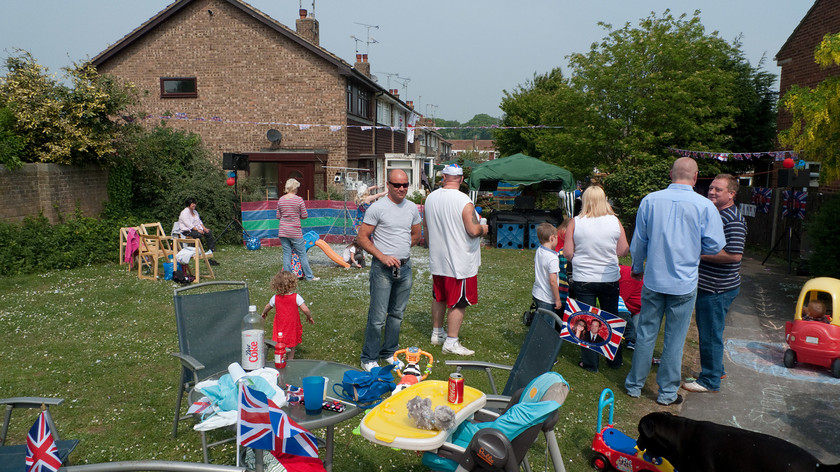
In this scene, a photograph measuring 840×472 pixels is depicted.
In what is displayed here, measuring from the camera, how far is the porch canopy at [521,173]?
632 inches

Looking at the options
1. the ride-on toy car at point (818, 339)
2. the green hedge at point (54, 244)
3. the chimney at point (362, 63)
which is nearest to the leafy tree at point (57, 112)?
the green hedge at point (54, 244)

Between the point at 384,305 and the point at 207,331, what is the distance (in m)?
1.69

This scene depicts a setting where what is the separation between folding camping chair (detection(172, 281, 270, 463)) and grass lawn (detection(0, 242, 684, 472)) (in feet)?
1.62

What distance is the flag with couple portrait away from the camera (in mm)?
2271

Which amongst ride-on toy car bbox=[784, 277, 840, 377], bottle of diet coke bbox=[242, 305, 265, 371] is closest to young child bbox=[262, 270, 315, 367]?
bottle of diet coke bbox=[242, 305, 265, 371]

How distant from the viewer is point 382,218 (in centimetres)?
532

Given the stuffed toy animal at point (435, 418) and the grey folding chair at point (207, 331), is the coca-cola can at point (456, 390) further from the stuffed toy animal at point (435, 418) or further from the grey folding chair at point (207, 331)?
the grey folding chair at point (207, 331)

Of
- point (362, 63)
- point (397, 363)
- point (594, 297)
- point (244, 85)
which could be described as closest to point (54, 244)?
point (244, 85)

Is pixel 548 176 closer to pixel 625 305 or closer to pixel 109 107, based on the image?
pixel 625 305

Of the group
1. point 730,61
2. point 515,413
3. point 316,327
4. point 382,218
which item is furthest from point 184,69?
point 730,61

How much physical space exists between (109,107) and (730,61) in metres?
26.2

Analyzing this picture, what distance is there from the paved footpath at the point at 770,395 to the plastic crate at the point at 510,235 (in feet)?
26.5

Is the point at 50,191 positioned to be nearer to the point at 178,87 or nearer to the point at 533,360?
the point at 178,87

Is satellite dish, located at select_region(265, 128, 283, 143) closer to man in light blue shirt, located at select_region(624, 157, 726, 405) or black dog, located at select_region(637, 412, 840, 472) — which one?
man in light blue shirt, located at select_region(624, 157, 726, 405)
